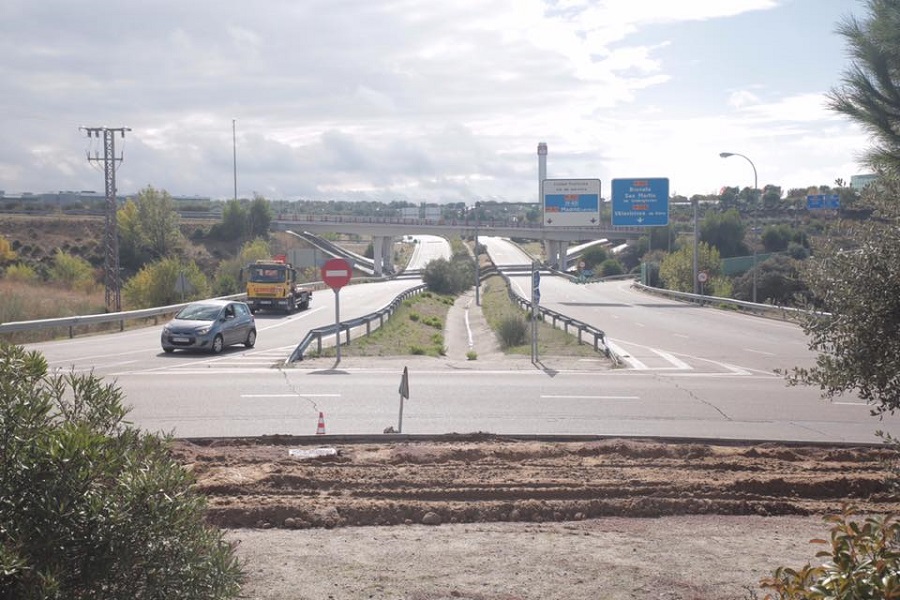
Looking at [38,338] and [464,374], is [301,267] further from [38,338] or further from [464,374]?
[464,374]

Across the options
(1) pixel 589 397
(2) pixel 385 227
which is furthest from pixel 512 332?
(2) pixel 385 227

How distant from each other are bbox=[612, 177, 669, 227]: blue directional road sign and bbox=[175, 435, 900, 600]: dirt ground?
42.5m

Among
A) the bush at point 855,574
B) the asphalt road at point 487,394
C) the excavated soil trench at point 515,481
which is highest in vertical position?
the bush at point 855,574

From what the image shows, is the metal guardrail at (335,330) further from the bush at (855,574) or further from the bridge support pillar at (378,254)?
the bridge support pillar at (378,254)

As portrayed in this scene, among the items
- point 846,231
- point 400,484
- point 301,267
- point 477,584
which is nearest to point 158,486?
point 477,584

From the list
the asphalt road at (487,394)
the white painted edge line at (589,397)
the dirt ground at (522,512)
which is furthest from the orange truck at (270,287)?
the dirt ground at (522,512)

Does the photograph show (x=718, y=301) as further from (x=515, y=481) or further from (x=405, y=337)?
(x=515, y=481)

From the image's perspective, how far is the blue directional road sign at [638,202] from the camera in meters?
53.8

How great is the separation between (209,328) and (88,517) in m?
23.1

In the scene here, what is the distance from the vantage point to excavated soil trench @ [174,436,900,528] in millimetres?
8969

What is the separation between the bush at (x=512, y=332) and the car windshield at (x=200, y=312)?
34.2 feet

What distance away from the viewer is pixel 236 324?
1112 inches

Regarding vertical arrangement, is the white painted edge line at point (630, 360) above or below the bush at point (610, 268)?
above

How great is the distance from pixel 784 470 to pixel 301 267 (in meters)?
70.0
